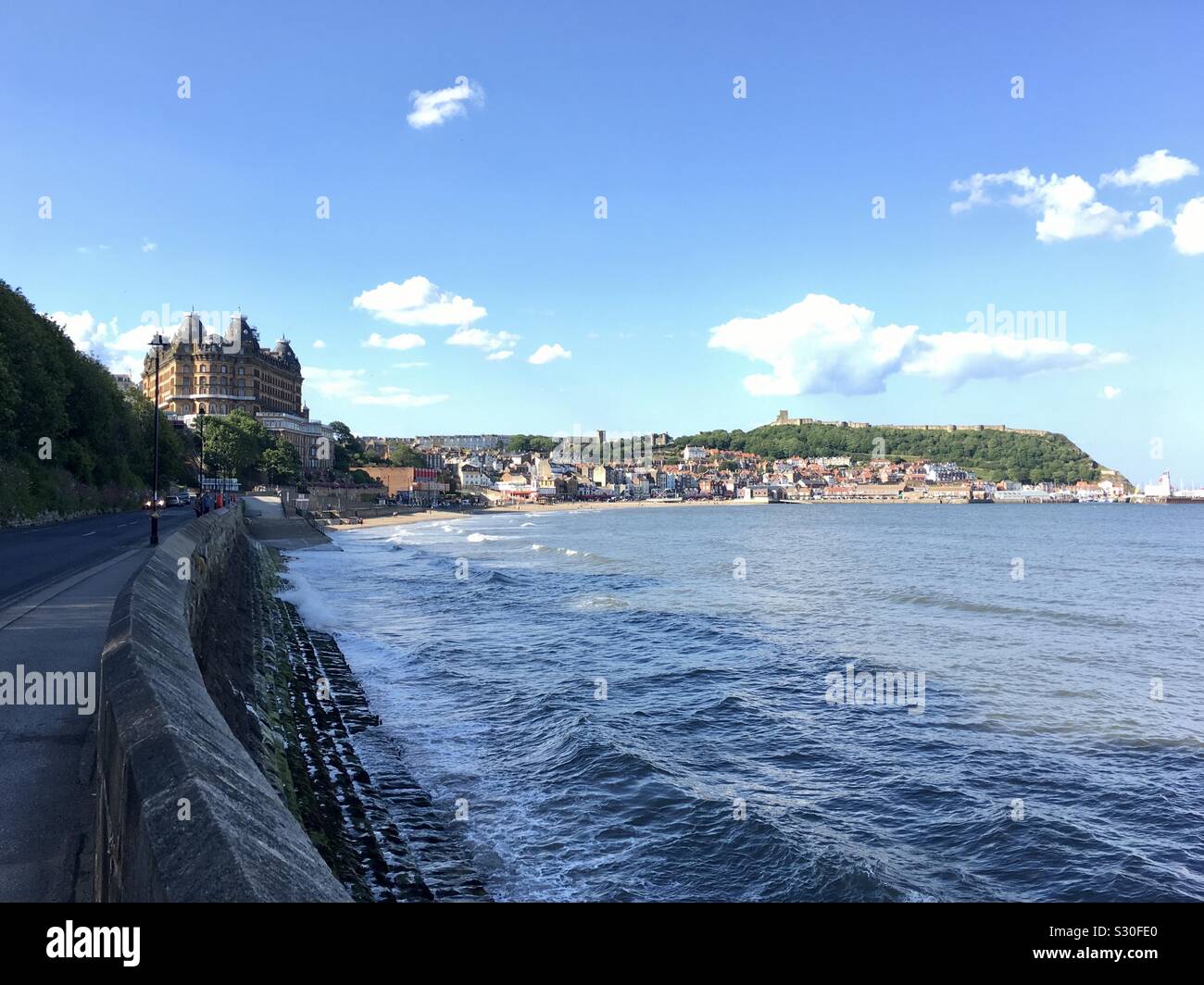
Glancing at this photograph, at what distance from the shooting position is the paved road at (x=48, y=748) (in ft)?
18.4

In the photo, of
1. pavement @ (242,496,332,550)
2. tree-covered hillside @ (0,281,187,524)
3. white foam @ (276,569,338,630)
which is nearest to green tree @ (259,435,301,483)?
pavement @ (242,496,332,550)

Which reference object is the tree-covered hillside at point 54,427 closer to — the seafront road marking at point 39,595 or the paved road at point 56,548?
the paved road at point 56,548

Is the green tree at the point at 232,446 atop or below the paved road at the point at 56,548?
atop

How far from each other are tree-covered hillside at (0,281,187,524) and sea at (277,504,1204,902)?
16.7 meters

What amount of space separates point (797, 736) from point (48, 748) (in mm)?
13381

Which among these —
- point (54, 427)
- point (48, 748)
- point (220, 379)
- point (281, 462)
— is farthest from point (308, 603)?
point (220, 379)

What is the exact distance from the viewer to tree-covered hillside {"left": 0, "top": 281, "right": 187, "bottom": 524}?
4128 centimetres

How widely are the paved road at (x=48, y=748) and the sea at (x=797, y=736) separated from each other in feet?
17.1

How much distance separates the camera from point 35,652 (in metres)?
11.5

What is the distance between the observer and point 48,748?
25.8 ft

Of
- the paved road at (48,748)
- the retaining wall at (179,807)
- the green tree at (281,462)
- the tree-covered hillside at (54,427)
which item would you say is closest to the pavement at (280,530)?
the tree-covered hillside at (54,427)

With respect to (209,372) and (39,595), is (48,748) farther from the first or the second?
(209,372)
